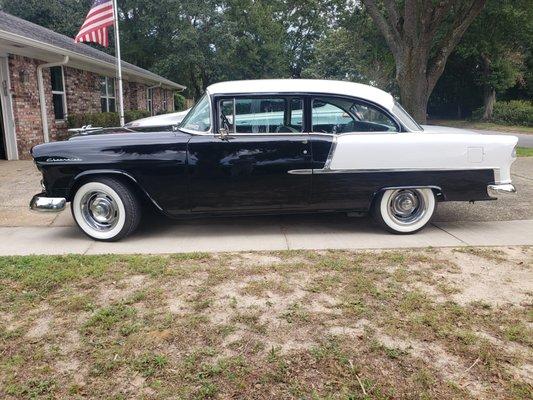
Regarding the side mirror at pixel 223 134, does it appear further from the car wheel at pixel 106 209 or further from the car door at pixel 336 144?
the car wheel at pixel 106 209

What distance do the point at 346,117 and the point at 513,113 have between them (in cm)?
3073

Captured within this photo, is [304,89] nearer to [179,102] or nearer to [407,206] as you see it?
[407,206]

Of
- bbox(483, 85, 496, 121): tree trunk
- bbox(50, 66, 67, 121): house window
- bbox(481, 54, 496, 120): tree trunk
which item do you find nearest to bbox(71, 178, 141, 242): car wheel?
bbox(50, 66, 67, 121): house window

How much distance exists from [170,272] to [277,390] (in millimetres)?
1859

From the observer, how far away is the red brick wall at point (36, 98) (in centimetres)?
1169

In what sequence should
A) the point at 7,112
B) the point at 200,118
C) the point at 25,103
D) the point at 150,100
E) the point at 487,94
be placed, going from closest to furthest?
1. the point at 200,118
2. the point at 7,112
3. the point at 25,103
4. the point at 150,100
5. the point at 487,94

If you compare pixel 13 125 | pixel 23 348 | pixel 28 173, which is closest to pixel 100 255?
pixel 23 348

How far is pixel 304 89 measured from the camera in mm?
5223

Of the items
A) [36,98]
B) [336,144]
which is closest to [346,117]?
[336,144]

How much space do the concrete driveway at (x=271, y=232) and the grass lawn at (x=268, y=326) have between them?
17.7 inches

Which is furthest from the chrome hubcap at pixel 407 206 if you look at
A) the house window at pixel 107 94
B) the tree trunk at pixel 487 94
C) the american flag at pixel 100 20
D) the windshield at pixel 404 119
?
the tree trunk at pixel 487 94

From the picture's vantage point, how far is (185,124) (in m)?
5.45

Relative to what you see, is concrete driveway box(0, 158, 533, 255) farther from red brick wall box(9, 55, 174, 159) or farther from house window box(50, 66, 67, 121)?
house window box(50, 66, 67, 121)

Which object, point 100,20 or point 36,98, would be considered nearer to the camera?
point 36,98
